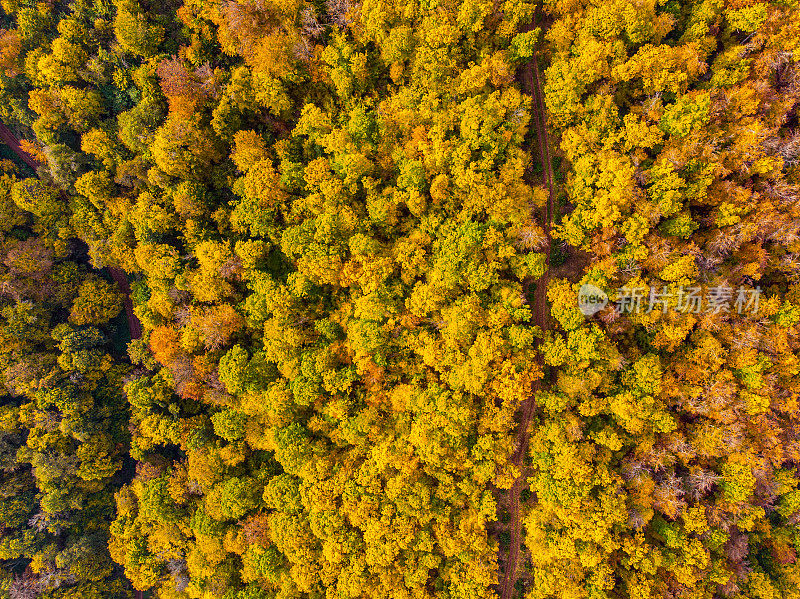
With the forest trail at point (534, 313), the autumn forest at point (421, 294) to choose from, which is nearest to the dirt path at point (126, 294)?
the autumn forest at point (421, 294)

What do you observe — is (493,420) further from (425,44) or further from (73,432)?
(73,432)

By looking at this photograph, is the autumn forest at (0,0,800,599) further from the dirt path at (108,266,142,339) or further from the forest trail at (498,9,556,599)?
the dirt path at (108,266,142,339)

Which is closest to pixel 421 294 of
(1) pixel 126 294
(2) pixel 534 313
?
(2) pixel 534 313

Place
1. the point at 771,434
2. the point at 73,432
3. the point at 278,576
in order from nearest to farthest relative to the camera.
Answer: the point at 771,434 → the point at 278,576 → the point at 73,432

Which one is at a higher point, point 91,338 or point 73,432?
point 91,338

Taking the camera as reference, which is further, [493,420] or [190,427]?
[190,427]

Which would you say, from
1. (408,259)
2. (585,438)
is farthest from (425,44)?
(585,438)

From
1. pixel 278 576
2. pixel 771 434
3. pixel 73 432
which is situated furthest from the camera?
pixel 73 432
